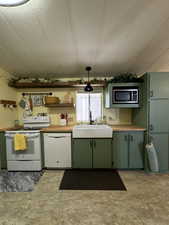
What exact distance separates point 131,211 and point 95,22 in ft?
8.03

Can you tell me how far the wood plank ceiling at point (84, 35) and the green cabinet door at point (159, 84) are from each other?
0.39m

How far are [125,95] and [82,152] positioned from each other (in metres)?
1.57

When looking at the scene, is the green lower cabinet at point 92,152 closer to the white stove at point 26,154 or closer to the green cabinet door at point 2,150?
the white stove at point 26,154

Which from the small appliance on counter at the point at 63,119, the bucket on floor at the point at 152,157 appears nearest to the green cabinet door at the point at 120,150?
the bucket on floor at the point at 152,157

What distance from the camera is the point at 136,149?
2848mm

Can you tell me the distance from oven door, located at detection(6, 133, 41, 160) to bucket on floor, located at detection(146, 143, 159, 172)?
2233mm

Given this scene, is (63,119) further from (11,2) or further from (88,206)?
(11,2)

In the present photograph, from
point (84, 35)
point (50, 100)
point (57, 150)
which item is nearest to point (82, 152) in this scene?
point (57, 150)

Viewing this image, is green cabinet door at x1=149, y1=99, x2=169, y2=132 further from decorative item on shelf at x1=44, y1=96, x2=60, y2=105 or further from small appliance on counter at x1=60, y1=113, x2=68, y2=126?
decorative item on shelf at x1=44, y1=96, x2=60, y2=105

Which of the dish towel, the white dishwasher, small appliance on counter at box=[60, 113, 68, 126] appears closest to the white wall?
the dish towel

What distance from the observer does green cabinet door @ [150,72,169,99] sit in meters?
2.61

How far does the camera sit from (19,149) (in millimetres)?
2795

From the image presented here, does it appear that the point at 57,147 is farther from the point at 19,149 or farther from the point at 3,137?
the point at 3,137

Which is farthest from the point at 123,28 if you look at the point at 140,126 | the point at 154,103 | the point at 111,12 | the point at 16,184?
the point at 16,184
